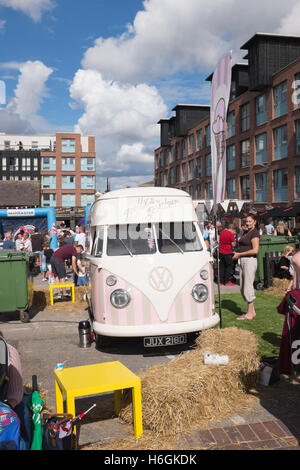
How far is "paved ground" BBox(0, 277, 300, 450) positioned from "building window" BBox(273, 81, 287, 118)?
96.1ft

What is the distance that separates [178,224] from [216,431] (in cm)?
386

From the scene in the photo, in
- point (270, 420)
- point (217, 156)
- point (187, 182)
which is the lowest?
point (270, 420)

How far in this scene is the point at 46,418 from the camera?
135 inches

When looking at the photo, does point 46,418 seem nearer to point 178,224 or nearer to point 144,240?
point 144,240

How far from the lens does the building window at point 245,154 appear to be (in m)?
38.3

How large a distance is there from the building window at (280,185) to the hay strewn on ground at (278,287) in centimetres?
2197

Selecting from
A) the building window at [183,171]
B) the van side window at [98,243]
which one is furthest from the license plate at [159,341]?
the building window at [183,171]

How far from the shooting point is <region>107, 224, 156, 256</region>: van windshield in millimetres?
6871

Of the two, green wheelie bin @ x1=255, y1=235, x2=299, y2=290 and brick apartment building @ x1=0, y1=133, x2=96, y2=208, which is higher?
brick apartment building @ x1=0, y1=133, x2=96, y2=208

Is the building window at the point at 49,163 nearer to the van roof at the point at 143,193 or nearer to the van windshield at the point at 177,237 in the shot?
the van roof at the point at 143,193

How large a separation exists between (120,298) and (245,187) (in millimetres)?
34713

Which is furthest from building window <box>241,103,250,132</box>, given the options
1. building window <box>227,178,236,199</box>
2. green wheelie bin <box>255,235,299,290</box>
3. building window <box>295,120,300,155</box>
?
green wheelie bin <box>255,235,299,290</box>

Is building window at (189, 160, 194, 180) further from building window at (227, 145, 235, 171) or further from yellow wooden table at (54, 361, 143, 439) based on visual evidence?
yellow wooden table at (54, 361, 143, 439)
